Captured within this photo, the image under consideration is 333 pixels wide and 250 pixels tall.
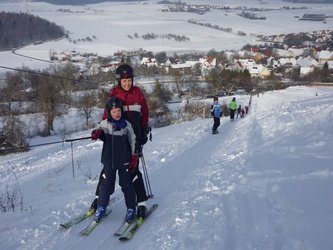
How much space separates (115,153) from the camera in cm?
505

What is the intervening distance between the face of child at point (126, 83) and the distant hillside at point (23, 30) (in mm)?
115604

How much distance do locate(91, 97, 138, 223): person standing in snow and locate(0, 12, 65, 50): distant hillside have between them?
115779mm

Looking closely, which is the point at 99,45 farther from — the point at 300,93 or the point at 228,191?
the point at 228,191

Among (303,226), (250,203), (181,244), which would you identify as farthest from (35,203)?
(303,226)

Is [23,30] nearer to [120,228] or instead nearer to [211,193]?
[211,193]

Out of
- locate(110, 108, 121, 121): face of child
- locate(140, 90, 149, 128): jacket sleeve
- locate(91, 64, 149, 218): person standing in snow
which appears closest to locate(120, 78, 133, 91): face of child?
locate(91, 64, 149, 218): person standing in snow

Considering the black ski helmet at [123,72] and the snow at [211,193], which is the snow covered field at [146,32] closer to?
the snow at [211,193]

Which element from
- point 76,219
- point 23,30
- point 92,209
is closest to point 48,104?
point 92,209

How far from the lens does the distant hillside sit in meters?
122

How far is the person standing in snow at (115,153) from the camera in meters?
5.01

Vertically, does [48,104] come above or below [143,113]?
below

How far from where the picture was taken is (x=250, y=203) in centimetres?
563

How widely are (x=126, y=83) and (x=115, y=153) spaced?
92 cm

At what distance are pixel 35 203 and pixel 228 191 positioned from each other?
3.06m
